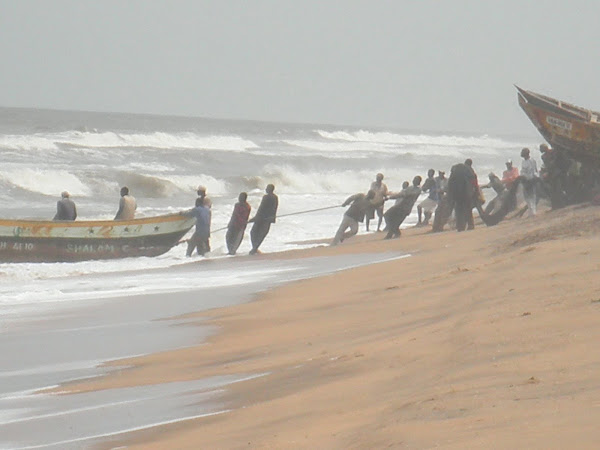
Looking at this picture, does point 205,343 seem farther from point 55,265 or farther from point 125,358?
point 55,265

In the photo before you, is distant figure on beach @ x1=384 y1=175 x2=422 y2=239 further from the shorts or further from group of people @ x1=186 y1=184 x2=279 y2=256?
the shorts

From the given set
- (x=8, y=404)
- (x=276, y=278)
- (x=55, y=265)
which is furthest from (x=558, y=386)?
Answer: (x=55, y=265)

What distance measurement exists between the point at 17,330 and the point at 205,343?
2153mm

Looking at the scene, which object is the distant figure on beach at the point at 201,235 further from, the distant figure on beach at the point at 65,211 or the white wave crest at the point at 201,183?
the white wave crest at the point at 201,183

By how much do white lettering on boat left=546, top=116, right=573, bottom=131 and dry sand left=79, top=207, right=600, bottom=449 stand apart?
8.44 m

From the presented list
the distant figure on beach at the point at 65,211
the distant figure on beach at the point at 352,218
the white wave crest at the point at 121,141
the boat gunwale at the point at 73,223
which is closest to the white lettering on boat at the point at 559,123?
the distant figure on beach at the point at 352,218

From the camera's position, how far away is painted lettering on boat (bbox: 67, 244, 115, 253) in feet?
67.4

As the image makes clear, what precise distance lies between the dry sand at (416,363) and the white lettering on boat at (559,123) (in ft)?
27.7

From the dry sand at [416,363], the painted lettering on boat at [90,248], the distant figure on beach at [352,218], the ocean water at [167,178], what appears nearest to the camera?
the dry sand at [416,363]

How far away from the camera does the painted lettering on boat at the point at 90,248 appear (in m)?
20.5

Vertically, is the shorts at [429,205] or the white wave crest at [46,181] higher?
the shorts at [429,205]

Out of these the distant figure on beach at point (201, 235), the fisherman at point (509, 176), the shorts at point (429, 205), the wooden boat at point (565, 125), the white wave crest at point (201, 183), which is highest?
the wooden boat at point (565, 125)

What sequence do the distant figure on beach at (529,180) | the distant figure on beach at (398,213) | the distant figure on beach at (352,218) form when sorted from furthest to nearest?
the distant figure on beach at (529,180) < the distant figure on beach at (398,213) < the distant figure on beach at (352,218)

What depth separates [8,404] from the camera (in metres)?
7.64
